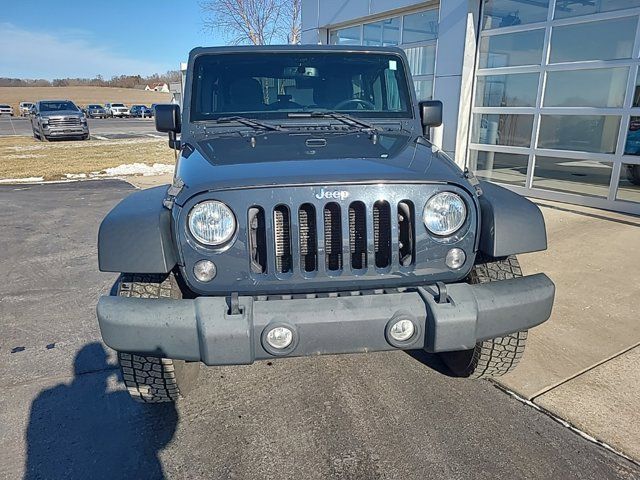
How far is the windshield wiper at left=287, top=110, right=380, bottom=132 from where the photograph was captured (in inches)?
129

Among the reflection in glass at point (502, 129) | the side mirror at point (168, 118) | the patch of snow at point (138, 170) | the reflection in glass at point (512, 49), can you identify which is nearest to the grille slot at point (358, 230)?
the side mirror at point (168, 118)

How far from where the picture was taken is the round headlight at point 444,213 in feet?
7.48

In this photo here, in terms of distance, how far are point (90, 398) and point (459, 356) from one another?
2301 mm

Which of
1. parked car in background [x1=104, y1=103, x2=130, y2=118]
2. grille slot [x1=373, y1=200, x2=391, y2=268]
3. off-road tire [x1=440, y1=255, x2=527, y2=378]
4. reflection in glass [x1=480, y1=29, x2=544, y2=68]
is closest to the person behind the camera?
grille slot [x1=373, y1=200, x2=391, y2=268]

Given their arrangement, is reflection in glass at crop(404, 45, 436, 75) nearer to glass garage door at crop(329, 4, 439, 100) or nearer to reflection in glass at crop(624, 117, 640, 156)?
glass garage door at crop(329, 4, 439, 100)

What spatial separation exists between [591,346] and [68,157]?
15.9m

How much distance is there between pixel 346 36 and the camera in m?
12.2

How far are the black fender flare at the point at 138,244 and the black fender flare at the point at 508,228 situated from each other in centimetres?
151

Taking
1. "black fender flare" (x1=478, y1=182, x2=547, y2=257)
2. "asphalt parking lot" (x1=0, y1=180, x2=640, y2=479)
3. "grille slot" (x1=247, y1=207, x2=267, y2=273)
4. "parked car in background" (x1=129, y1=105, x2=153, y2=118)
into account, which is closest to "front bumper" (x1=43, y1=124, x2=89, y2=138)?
"asphalt parking lot" (x1=0, y1=180, x2=640, y2=479)

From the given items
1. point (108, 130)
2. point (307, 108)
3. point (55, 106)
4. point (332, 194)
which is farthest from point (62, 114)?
point (332, 194)

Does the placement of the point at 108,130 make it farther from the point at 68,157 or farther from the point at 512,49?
the point at 512,49

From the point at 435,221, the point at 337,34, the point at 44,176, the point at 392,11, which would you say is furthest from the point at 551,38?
the point at 44,176

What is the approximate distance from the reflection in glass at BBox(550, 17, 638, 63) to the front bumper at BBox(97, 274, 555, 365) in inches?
266

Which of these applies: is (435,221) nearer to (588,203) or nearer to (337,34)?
(588,203)
